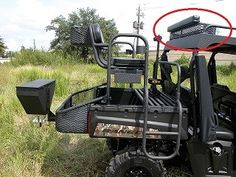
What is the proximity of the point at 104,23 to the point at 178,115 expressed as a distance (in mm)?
31688

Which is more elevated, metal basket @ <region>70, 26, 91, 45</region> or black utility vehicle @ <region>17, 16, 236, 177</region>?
metal basket @ <region>70, 26, 91, 45</region>

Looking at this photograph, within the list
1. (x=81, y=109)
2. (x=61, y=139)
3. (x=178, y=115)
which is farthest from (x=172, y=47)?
(x=61, y=139)

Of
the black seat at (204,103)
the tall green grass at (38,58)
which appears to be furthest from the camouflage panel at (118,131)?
the tall green grass at (38,58)

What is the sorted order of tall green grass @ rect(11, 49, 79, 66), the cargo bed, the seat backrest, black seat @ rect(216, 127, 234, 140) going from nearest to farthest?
the seat backrest < the cargo bed < black seat @ rect(216, 127, 234, 140) < tall green grass @ rect(11, 49, 79, 66)

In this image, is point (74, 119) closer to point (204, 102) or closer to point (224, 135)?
point (204, 102)

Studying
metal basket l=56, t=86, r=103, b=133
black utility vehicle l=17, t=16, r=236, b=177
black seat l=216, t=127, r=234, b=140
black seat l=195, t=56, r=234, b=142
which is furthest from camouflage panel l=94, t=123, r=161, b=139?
black seat l=216, t=127, r=234, b=140

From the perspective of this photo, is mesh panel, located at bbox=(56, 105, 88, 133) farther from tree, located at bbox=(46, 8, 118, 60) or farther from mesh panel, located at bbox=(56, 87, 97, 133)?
tree, located at bbox=(46, 8, 118, 60)

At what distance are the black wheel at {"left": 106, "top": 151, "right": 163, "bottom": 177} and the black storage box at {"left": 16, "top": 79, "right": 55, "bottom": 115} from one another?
0.82m


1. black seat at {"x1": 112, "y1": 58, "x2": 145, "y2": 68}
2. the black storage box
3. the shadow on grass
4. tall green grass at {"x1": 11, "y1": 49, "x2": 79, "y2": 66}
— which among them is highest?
black seat at {"x1": 112, "y1": 58, "x2": 145, "y2": 68}

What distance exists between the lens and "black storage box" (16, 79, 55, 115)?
3.08 metres

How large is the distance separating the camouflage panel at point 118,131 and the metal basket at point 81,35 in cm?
74

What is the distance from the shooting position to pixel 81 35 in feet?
10.3

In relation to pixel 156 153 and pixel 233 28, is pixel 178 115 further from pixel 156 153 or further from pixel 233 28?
pixel 233 28

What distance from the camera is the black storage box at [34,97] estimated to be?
3084mm
